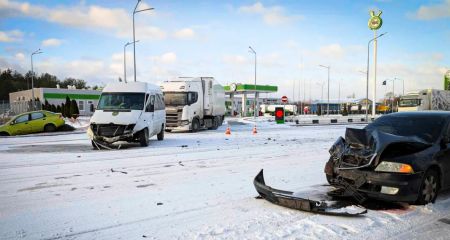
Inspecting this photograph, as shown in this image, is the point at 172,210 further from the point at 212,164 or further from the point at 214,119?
the point at 214,119

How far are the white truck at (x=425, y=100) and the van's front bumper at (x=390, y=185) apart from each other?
135 ft

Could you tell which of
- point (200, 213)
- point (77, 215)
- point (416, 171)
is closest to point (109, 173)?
point (77, 215)

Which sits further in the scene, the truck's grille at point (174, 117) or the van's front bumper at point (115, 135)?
the truck's grille at point (174, 117)

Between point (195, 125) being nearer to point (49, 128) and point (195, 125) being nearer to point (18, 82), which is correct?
point (49, 128)

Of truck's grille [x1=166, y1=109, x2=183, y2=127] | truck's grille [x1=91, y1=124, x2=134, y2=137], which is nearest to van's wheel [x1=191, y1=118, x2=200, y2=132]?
truck's grille [x1=166, y1=109, x2=183, y2=127]

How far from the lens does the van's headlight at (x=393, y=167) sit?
5.51 meters

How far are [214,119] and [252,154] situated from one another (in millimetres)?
14160

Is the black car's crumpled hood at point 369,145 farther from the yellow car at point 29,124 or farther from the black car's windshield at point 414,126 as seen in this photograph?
the yellow car at point 29,124

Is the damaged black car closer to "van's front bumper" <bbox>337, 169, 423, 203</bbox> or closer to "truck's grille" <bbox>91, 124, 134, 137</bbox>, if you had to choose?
"van's front bumper" <bbox>337, 169, 423, 203</bbox>

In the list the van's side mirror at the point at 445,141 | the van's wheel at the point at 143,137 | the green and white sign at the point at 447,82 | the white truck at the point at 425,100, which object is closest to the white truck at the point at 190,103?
the van's wheel at the point at 143,137

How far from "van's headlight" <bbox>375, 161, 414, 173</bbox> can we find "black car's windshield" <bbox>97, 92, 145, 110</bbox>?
10.8m

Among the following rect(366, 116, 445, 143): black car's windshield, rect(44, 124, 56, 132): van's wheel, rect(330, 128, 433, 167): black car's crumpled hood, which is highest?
rect(366, 116, 445, 143): black car's windshield

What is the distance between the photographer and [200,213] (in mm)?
5625

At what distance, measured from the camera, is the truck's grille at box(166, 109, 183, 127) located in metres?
22.6
